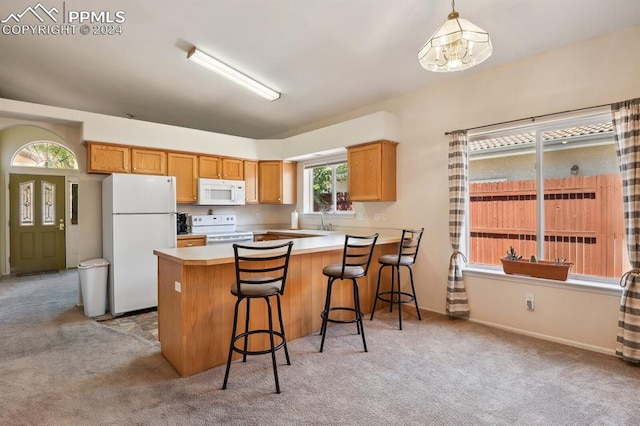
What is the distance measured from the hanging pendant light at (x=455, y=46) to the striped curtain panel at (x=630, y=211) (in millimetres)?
1494

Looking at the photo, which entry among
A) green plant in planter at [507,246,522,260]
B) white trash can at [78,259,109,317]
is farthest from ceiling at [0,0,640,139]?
white trash can at [78,259,109,317]

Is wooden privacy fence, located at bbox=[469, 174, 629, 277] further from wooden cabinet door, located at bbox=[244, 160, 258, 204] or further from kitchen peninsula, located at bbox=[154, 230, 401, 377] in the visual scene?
wooden cabinet door, located at bbox=[244, 160, 258, 204]

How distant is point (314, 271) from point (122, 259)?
2.41 m

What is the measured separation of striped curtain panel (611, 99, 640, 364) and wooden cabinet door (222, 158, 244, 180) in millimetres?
4746

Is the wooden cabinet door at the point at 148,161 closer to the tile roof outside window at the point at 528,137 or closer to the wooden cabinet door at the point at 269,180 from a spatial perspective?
the wooden cabinet door at the point at 269,180

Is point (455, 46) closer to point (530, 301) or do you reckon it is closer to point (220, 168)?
point (530, 301)

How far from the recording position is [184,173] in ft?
15.9

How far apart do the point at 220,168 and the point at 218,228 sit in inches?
38.9

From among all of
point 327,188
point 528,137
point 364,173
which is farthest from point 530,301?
point 327,188

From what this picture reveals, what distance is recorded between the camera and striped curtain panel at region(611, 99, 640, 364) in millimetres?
2520

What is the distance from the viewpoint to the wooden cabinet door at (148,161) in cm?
440

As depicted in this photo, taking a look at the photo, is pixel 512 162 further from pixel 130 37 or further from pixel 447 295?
pixel 130 37

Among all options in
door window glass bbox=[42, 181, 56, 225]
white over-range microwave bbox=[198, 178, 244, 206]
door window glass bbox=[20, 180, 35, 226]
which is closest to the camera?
white over-range microwave bbox=[198, 178, 244, 206]

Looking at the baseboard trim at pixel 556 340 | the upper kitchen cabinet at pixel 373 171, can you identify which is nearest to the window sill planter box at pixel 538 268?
the baseboard trim at pixel 556 340
